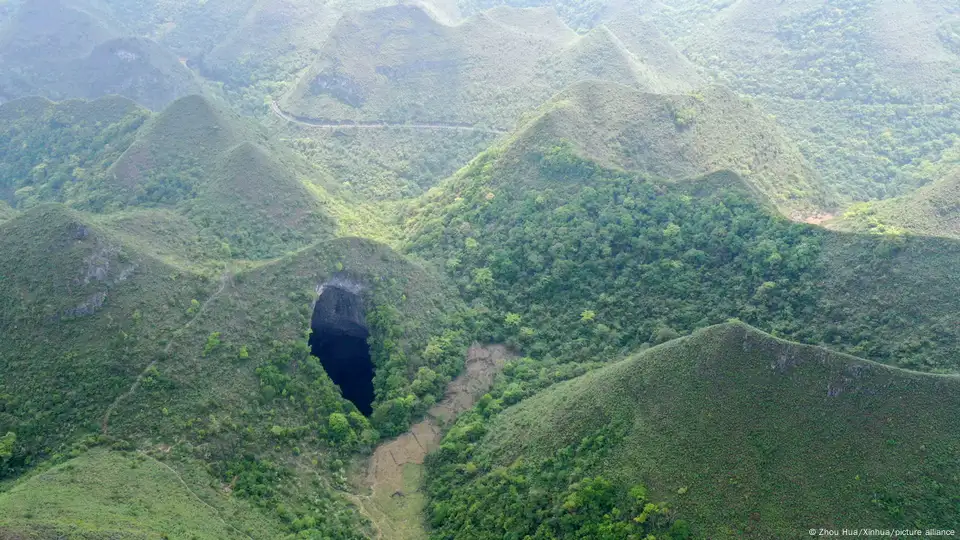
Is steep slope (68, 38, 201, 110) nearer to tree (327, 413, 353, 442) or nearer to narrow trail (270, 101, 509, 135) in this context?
narrow trail (270, 101, 509, 135)

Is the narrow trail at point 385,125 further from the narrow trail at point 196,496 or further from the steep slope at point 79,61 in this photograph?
the narrow trail at point 196,496

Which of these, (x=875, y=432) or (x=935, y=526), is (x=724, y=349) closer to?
(x=875, y=432)

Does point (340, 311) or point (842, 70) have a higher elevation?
point (842, 70)

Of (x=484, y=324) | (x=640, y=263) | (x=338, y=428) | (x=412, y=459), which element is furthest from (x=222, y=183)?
(x=640, y=263)

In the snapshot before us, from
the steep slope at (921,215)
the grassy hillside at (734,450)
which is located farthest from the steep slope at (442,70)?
the grassy hillside at (734,450)

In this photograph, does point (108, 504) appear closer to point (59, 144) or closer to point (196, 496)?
point (196, 496)

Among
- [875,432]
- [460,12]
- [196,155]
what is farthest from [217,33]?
[875,432]
